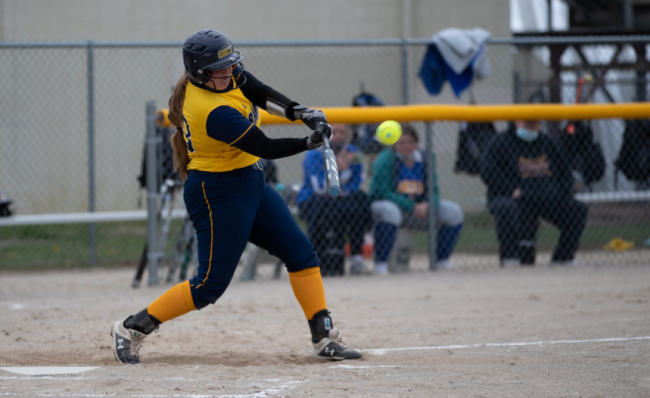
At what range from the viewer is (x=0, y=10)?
12.6 metres

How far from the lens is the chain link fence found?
31.0 ft

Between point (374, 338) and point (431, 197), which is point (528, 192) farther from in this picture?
point (374, 338)

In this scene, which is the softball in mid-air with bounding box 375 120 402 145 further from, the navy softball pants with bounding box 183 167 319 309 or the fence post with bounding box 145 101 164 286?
the fence post with bounding box 145 101 164 286

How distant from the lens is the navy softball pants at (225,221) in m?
4.46

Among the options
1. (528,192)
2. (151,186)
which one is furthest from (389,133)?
(528,192)

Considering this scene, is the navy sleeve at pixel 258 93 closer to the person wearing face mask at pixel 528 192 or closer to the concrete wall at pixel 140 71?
the person wearing face mask at pixel 528 192

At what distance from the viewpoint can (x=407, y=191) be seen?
8398mm

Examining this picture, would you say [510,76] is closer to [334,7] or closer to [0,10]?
[334,7]

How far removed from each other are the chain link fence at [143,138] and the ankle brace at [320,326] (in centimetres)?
355

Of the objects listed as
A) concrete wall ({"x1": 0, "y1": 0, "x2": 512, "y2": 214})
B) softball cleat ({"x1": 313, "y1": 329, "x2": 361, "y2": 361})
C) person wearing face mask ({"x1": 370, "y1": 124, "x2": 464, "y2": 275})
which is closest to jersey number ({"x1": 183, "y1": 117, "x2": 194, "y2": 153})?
softball cleat ({"x1": 313, "y1": 329, "x2": 361, "y2": 361})

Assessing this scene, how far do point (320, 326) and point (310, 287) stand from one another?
0.22 m

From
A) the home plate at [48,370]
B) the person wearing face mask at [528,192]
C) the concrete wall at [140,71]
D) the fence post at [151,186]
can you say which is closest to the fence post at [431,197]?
the person wearing face mask at [528,192]

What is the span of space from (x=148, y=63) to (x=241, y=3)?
192 centimetres

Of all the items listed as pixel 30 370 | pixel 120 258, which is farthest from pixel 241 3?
pixel 30 370
